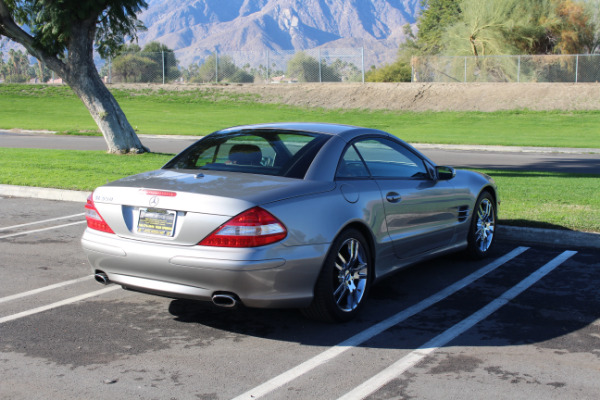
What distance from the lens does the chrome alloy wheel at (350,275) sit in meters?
5.29

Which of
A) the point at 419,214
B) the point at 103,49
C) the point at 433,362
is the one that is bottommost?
the point at 433,362

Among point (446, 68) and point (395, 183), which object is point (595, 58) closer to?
point (446, 68)

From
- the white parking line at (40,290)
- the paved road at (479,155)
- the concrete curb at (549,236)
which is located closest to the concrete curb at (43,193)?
the white parking line at (40,290)

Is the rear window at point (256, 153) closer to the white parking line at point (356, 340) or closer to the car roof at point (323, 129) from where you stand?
the car roof at point (323, 129)

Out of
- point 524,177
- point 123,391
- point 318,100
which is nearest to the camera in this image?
point 123,391

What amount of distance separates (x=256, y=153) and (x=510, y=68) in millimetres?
40462

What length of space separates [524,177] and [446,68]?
3189cm

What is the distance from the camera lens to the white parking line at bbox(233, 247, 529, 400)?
412cm

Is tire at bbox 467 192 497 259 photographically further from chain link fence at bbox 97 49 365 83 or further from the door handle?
chain link fence at bbox 97 49 365 83

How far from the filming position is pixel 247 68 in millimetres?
53781

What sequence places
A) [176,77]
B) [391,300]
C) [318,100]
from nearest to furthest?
[391,300] < [318,100] < [176,77]

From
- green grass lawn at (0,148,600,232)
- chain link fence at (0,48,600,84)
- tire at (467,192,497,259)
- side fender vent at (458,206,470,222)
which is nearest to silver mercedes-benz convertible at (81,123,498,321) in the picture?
side fender vent at (458,206,470,222)

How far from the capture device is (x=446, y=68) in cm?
4484

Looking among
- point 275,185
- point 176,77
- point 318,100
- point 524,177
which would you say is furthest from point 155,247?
point 176,77
